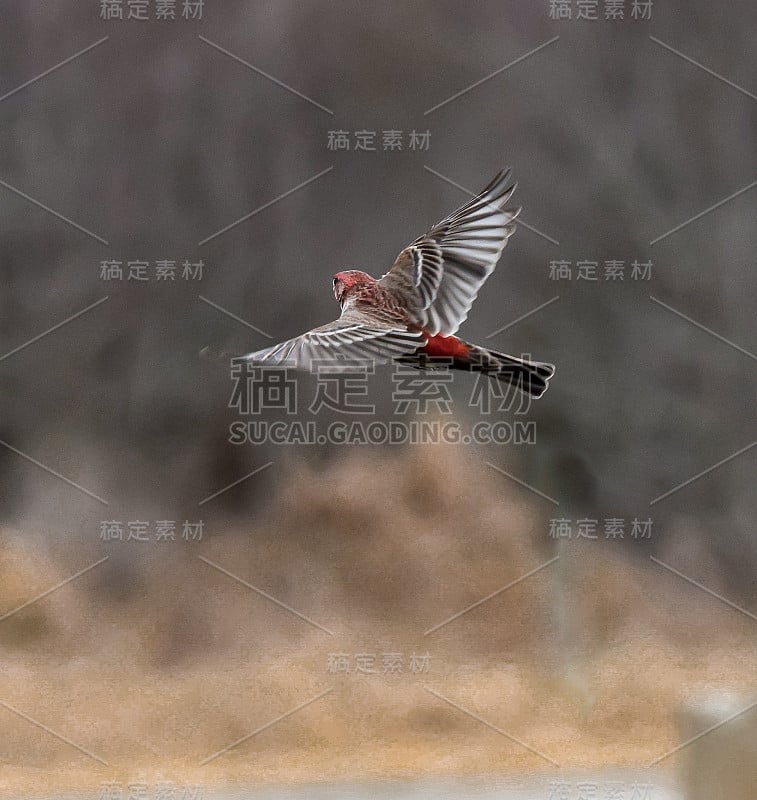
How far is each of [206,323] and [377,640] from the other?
0.68m

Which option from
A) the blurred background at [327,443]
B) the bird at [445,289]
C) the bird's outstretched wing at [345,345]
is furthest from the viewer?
the blurred background at [327,443]

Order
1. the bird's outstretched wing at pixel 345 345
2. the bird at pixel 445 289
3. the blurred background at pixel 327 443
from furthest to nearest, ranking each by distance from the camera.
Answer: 1. the blurred background at pixel 327 443
2. the bird at pixel 445 289
3. the bird's outstretched wing at pixel 345 345

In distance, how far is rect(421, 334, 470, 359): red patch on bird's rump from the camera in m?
1.31

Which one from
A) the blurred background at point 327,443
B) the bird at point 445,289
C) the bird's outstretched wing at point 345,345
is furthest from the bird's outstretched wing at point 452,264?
the blurred background at point 327,443

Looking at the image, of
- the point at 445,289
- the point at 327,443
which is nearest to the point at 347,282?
the point at 445,289

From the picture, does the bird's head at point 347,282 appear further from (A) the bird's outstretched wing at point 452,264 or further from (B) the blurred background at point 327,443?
(B) the blurred background at point 327,443

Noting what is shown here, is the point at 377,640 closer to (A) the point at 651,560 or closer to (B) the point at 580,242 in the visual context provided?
(A) the point at 651,560

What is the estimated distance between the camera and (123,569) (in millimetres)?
1810

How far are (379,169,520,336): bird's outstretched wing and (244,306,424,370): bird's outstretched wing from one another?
121mm

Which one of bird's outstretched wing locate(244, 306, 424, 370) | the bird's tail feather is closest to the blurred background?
the bird's tail feather

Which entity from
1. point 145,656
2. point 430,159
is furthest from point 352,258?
point 145,656

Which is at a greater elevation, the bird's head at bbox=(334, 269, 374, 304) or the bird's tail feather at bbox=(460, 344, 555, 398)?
the bird's head at bbox=(334, 269, 374, 304)

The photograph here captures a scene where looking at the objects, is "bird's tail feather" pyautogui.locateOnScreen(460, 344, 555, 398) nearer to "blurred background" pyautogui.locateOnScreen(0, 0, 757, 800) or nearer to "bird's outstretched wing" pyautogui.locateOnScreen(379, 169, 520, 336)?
"bird's outstretched wing" pyautogui.locateOnScreen(379, 169, 520, 336)

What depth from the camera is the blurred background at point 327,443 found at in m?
1.81
